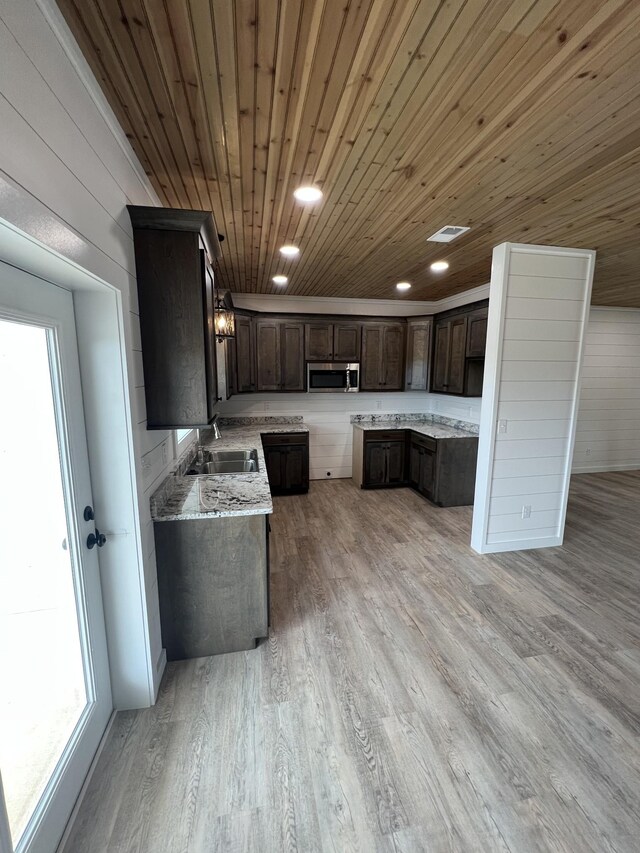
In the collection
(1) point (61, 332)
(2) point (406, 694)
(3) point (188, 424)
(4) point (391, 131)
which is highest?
(4) point (391, 131)

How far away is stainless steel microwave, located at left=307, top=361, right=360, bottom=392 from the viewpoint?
16.4 ft

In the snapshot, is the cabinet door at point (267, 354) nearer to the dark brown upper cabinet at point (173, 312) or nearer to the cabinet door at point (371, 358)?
the cabinet door at point (371, 358)

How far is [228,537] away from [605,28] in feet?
8.32

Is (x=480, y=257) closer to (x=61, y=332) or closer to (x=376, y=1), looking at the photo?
(x=376, y=1)

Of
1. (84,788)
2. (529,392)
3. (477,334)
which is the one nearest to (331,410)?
(477,334)

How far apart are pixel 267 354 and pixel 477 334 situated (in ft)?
8.57

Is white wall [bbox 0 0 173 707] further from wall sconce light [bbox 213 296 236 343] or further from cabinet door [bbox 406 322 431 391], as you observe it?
cabinet door [bbox 406 322 431 391]

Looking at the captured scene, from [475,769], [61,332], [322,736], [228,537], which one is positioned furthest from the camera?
[228,537]

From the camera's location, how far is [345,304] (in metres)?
5.32

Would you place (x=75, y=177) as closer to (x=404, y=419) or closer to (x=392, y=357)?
(x=392, y=357)

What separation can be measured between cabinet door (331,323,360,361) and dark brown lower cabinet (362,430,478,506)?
112 cm

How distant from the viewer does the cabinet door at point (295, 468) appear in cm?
484

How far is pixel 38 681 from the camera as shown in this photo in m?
1.32

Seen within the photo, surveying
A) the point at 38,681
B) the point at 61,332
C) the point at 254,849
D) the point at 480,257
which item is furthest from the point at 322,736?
the point at 480,257
